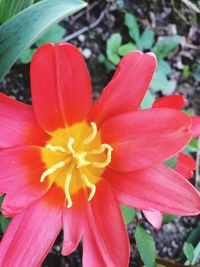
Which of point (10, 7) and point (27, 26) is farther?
point (10, 7)

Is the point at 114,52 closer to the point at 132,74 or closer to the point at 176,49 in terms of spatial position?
the point at 176,49

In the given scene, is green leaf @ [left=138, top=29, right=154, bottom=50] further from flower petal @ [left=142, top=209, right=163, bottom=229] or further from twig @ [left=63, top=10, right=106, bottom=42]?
flower petal @ [left=142, top=209, right=163, bottom=229]

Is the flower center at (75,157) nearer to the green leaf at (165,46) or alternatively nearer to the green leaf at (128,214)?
the green leaf at (128,214)

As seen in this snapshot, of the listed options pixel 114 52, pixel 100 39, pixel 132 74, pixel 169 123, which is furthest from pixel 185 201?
pixel 100 39

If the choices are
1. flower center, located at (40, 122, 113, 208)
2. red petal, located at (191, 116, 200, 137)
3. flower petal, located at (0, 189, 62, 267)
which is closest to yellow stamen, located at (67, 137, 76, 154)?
flower center, located at (40, 122, 113, 208)

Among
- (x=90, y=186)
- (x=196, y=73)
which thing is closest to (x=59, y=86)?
(x=90, y=186)

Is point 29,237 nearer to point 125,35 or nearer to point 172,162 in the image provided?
point 172,162
